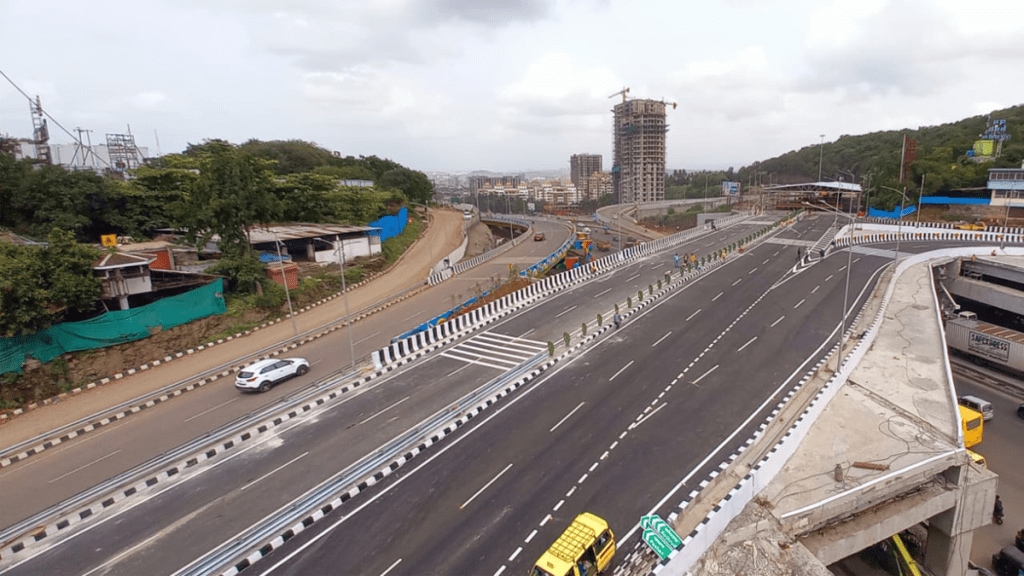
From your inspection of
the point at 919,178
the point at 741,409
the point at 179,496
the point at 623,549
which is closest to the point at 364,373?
the point at 179,496

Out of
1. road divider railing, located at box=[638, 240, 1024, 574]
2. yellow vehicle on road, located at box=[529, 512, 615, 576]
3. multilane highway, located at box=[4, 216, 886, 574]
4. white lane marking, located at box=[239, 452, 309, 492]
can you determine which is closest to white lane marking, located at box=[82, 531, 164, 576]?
multilane highway, located at box=[4, 216, 886, 574]

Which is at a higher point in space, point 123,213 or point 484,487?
point 123,213

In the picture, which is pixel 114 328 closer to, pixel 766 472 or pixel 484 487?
pixel 484 487

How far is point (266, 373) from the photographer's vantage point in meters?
24.1

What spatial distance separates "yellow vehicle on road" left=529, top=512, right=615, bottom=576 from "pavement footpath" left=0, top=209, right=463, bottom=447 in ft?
78.3

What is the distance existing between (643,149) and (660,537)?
168 meters

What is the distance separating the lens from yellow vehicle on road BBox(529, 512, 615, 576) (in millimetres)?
10930

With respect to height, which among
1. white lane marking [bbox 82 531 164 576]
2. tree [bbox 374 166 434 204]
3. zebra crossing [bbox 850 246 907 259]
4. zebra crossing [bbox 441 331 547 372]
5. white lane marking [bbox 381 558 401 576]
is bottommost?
white lane marking [bbox 82 531 164 576]

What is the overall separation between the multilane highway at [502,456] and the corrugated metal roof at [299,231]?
76.8ft

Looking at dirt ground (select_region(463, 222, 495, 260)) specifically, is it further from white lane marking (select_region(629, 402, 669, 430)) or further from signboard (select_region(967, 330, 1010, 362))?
signboard (select_region(967, 330, 1010, 362))

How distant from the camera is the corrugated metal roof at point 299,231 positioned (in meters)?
42.3

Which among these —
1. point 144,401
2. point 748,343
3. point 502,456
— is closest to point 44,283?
point 144,401

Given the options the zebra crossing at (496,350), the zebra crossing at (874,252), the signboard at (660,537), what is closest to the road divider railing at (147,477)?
the zebra crossing at (496,350)

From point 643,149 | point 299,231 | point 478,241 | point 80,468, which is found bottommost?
point 80,468
